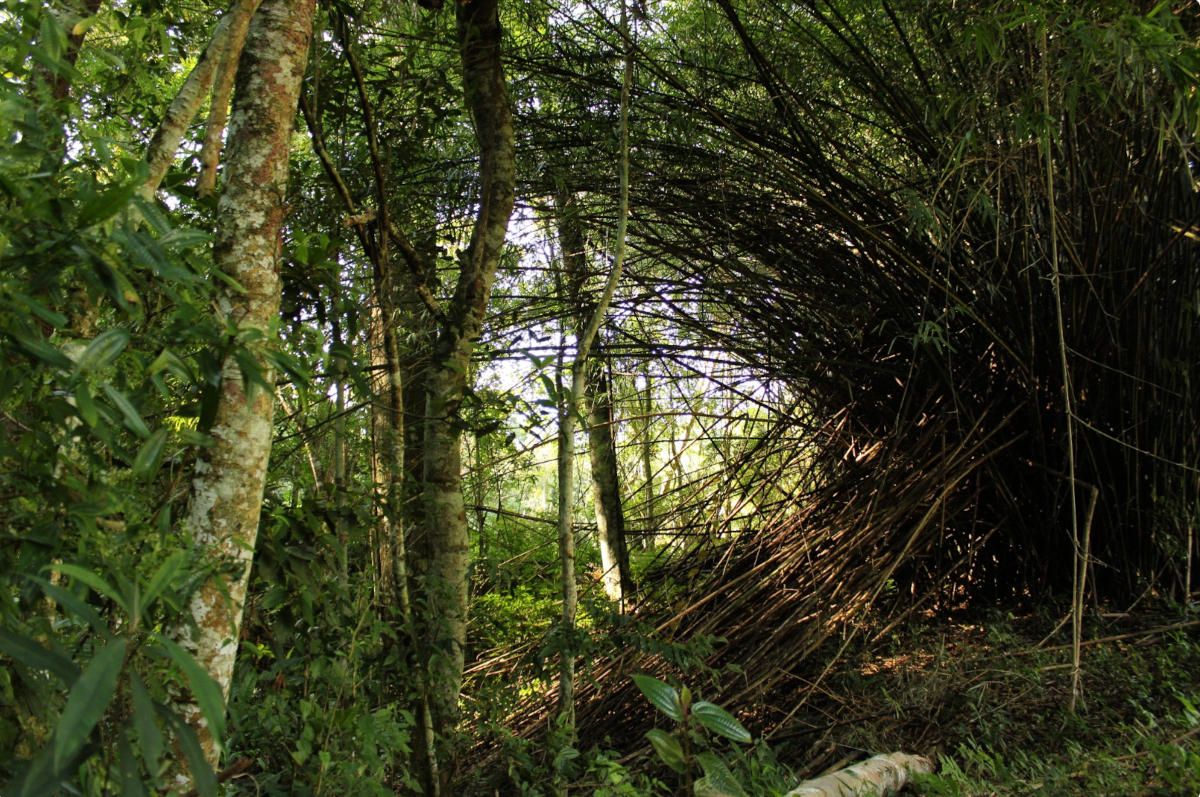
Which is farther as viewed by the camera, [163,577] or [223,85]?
[223,85]

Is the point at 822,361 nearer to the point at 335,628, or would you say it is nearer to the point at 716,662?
the point at 716,662

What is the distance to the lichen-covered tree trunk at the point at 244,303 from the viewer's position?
1.30 m

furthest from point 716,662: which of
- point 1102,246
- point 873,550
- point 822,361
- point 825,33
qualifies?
point 825,33

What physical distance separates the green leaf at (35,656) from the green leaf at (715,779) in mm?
689

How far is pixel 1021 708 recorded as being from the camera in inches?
104

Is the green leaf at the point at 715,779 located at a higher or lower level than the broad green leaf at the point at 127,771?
lower

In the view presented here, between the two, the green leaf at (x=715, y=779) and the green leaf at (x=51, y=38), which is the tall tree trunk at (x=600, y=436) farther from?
the green leaf at (x=51, y=38)

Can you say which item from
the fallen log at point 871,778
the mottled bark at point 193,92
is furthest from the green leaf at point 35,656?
the fallen log at point 871,778

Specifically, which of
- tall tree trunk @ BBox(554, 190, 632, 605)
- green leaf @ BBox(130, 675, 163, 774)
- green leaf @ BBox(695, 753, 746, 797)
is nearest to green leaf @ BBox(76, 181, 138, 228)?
green leaf @ BBox(130, 675, 163, 774)

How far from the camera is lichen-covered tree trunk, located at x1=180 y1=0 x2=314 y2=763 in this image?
4.26ft

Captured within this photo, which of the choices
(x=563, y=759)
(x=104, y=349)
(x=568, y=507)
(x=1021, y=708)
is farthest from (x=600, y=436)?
(x=104, y=349)

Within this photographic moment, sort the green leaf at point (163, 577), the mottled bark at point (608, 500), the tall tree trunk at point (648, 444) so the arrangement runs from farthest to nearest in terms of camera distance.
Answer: the mottled bark at point (608, 500) < the tall tree trunk at point (648, 444) < the green leaf at point (163, 577)

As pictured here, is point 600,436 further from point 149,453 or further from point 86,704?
point 86,704

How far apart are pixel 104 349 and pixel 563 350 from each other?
2.05 meters
